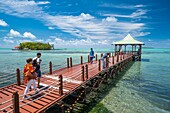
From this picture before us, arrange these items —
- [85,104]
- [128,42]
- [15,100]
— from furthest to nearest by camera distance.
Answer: [128,42], [85,104], [15,100]

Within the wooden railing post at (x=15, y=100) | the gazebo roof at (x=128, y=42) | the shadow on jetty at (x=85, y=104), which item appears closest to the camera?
the wooden railing post at (x=15, y=100)

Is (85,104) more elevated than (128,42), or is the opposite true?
(128,42)

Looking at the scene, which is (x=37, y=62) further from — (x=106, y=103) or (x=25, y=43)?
(x=25, y=43)

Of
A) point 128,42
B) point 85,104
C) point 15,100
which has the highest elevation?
point 128,42

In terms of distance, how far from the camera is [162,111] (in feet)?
33.1

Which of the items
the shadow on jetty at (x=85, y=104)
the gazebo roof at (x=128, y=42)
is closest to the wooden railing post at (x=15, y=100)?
the shadow on jetty at (x=85, y=104)

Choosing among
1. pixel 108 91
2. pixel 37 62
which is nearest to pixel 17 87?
pixel 37 62

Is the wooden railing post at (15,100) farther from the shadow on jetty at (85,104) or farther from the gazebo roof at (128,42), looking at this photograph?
the gazebo roof at (128,42)

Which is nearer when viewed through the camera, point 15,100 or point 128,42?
point 15,100

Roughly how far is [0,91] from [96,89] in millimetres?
8088

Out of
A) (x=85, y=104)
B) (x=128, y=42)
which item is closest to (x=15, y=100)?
(x=85, y=104)

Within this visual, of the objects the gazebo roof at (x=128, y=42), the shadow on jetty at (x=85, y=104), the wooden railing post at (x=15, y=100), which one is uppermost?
the gazebo roof at (x=128, y=42)

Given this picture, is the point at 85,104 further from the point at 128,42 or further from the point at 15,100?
the point at 128,42

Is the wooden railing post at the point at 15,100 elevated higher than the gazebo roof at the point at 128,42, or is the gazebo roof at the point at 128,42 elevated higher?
the gazebo roof at the point at 128,42
